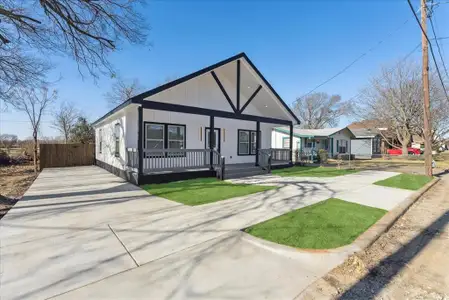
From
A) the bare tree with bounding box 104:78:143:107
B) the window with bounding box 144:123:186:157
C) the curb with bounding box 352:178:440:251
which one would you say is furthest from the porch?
the bare tree with bounding box 104:78:143:107

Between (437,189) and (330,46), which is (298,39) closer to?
(330,46)

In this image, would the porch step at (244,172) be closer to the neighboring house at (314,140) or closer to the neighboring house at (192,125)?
the neighboring house at (192,125)

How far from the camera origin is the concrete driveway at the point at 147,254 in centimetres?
246

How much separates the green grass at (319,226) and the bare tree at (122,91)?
101 ft

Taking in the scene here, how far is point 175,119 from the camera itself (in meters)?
10.9

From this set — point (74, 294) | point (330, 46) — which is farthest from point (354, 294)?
point (330, 46)

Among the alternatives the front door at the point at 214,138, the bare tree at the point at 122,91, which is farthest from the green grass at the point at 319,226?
the bare tree at the point at 122,91

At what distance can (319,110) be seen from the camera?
4622cm

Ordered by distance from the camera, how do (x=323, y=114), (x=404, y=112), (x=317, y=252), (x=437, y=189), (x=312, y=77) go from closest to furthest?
(x=317, y=252), (x=437, y=189), (x=312, y=77), (x=404, y=112), (x=323, y=114)

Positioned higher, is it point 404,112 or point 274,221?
point 404,112

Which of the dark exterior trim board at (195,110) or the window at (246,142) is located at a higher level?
the dark exterior trim board at (195,110)

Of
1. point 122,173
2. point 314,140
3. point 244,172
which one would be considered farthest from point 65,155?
point 314,140

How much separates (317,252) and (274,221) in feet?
4.28

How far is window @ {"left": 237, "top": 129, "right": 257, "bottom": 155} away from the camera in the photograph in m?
13.9
